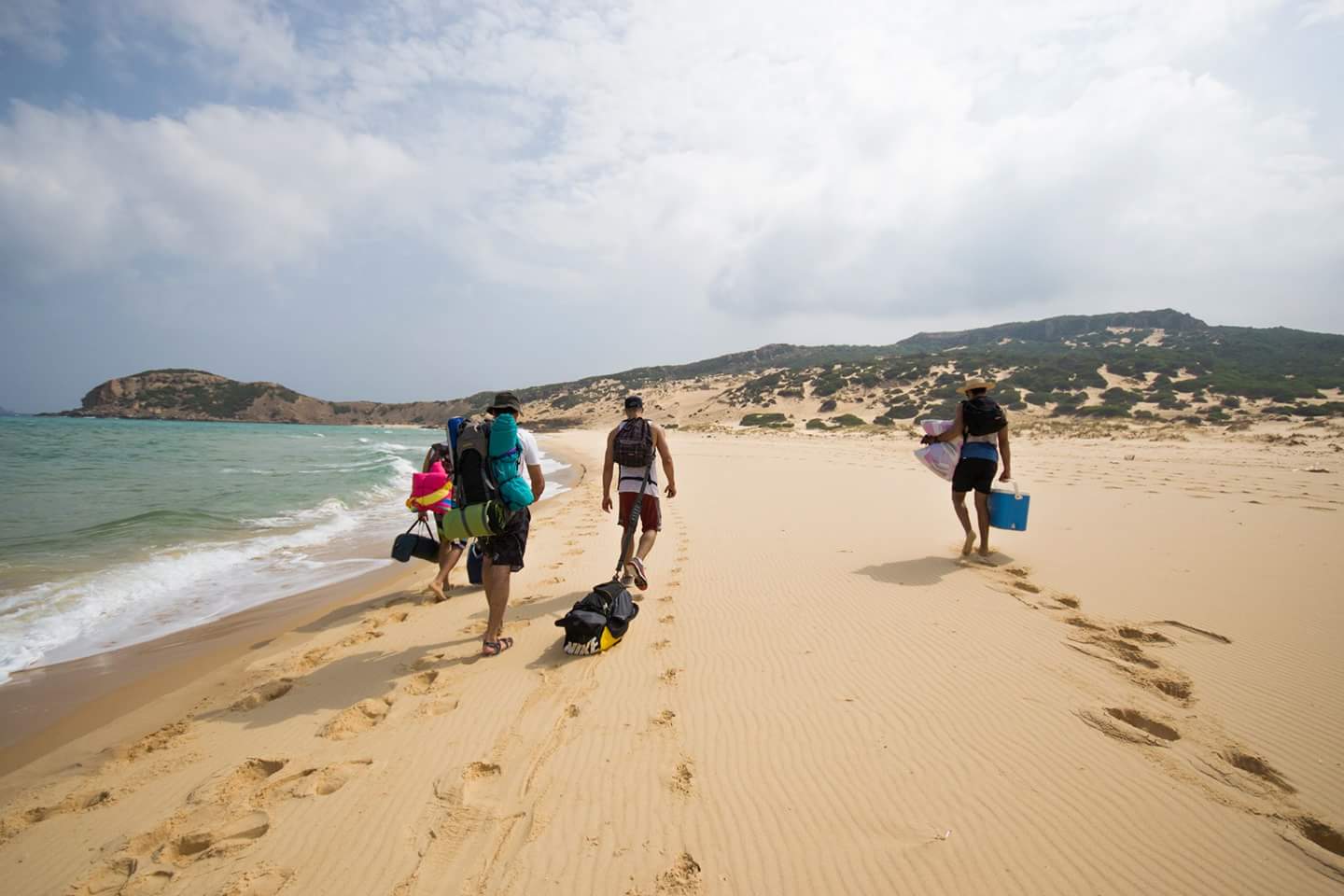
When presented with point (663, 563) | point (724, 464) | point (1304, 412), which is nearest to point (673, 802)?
point (663, 563)

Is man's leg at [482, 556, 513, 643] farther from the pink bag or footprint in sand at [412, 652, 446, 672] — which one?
the pink bag

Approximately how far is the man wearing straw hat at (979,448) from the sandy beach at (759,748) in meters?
0.66

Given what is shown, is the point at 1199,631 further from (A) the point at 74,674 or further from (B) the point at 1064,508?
(A) the point at 74,674

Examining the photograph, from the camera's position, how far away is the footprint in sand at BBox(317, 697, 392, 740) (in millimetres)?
3154

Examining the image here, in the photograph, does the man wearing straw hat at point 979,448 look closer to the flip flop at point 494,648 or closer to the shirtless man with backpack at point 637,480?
the shirtless man with backpack at point 637,480

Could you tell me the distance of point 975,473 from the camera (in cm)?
606

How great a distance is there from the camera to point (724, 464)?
57.4 ft

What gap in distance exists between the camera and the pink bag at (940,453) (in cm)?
655

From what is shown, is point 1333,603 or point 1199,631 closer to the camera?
point 1199,631

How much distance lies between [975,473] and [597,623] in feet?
14.8

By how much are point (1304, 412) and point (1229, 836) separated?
31382mm

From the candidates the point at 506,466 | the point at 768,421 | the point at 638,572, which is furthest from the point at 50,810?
the point at 768,421

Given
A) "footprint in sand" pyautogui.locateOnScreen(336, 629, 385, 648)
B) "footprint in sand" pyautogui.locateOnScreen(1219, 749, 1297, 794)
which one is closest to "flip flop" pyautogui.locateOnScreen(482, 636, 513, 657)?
"footprint in sand" pyautogui.locateOnScreen(336, 629, 385, 648)

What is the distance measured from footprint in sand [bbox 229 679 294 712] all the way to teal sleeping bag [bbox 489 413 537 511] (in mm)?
1958
